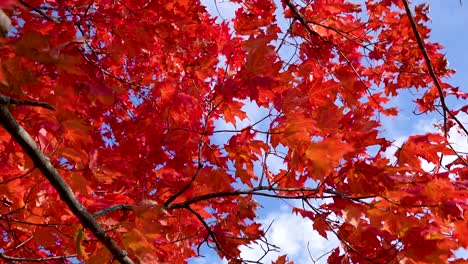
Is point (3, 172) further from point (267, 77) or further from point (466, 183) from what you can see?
point (466, 183)

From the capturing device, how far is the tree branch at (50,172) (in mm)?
1828

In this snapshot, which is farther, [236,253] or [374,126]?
[236,253]

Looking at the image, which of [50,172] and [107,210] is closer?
[50,172]

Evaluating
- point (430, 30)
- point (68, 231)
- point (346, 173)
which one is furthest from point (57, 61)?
point (430, 30)

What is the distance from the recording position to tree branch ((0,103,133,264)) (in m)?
1.83

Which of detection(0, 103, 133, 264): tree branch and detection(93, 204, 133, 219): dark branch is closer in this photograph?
detection(0, 103, 133, 264): tree branch

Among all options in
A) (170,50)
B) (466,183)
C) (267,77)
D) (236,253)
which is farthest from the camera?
(170,50)

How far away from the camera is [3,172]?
256 centimetres

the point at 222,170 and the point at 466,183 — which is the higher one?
the point at 222,170

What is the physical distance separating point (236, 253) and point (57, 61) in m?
1.85

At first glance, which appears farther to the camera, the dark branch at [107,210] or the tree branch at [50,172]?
the dark branch at [107,210]

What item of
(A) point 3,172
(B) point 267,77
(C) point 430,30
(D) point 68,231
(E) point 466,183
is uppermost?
(C) point 430,30

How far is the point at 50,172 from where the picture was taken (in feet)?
6.63

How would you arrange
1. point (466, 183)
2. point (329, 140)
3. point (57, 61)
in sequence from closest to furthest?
point (57, 61) → point (329, 140) → point (466, 183)
